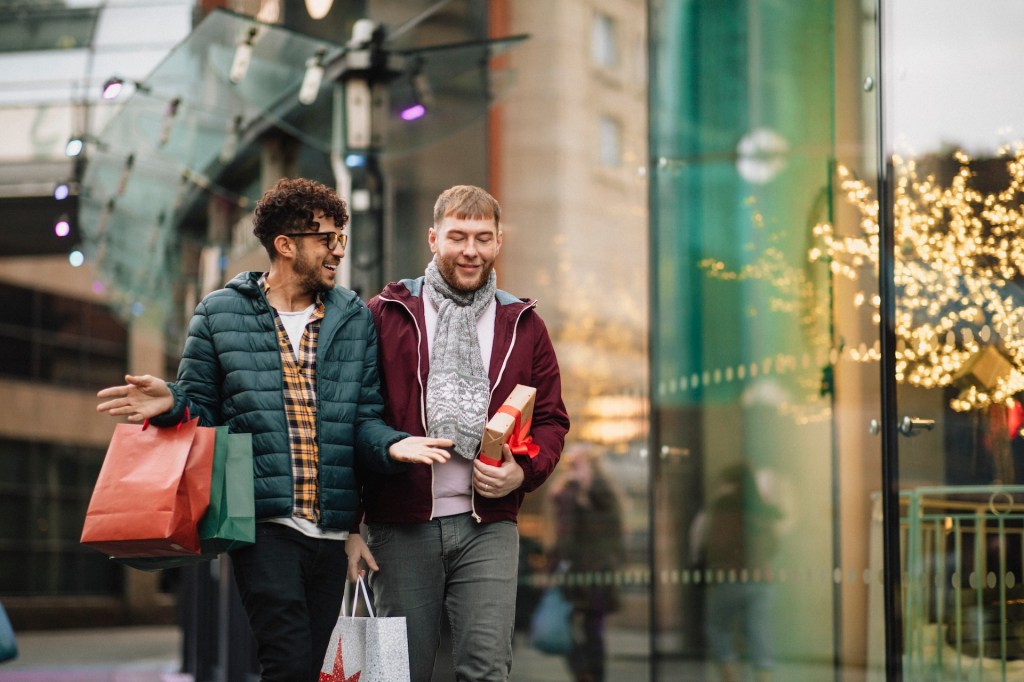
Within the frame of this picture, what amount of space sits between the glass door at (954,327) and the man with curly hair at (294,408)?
Answer: 301 cm

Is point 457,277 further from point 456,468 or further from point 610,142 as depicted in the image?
point 610,142

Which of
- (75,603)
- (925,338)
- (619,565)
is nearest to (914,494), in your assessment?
(925,338)

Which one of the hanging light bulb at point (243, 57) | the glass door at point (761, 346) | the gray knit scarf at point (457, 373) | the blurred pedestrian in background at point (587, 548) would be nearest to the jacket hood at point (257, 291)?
the gray knit scarf at point (457, 373)

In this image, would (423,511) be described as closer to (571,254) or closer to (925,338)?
(925,338)

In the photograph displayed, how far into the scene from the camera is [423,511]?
13.4ft

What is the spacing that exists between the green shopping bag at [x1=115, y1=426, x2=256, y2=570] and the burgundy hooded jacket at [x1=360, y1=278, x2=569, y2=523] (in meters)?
0.40

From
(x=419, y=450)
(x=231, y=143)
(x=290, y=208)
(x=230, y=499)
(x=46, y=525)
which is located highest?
(x=231, y=143)

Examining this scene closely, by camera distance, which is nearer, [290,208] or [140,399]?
[140,399]

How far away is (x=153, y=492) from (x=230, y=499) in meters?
0.20

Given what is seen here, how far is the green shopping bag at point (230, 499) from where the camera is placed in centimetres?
385

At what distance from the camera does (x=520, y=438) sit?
4.08 meters

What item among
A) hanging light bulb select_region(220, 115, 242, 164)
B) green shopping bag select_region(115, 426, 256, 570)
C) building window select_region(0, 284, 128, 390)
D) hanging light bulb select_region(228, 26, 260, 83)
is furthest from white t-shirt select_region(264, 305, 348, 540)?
building window select_region(0, 284, 128, 390)

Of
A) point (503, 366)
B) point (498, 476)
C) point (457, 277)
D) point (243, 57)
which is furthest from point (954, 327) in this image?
point (243, 57)

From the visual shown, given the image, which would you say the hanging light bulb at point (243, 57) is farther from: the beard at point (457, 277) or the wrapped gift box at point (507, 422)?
the wrapped gift box at point (507, 422)
